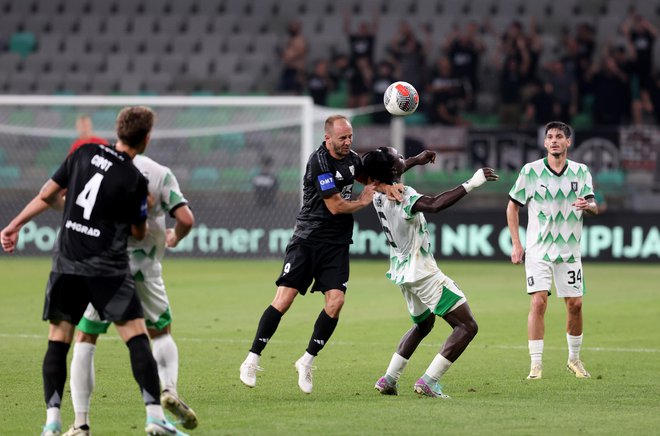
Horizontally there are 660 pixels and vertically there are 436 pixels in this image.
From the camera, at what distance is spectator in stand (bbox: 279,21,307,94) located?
26.6 m

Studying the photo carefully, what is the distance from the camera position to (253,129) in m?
23.9

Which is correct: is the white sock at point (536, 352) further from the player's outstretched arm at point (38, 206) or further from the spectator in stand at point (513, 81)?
the spectator in stand at point (513, 81)

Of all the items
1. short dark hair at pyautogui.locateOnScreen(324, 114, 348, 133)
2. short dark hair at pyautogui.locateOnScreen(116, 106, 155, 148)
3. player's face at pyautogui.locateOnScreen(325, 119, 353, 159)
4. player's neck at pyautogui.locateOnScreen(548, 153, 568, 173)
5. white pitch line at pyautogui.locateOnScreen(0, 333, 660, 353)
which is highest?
short dark hair at pyautogui.locateOnScreen(116, 106, 155, 148)

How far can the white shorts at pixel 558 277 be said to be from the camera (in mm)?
9898

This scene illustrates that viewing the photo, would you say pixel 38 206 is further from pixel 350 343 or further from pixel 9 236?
pixel 350 343

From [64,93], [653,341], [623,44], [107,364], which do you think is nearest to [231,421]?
[107,364]

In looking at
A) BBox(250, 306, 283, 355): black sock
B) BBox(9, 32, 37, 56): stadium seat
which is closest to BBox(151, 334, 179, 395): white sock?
BBox(250, 306, 283, 355): black sock

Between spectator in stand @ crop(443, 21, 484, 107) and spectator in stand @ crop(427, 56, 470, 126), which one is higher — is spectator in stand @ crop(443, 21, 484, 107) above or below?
above

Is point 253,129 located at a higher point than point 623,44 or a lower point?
lower

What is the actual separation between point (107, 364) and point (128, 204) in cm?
386

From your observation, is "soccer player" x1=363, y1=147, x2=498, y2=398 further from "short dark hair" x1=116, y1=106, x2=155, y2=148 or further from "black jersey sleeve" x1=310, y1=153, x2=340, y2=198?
"short dark hair" x1=116, y1=106, x2=155, y2=148

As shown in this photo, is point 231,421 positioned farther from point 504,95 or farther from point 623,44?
point 623,44

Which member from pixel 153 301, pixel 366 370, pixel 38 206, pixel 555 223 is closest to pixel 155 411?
pixel 153 301

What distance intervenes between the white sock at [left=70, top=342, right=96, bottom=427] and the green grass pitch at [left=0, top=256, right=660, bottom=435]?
1.07 ft
